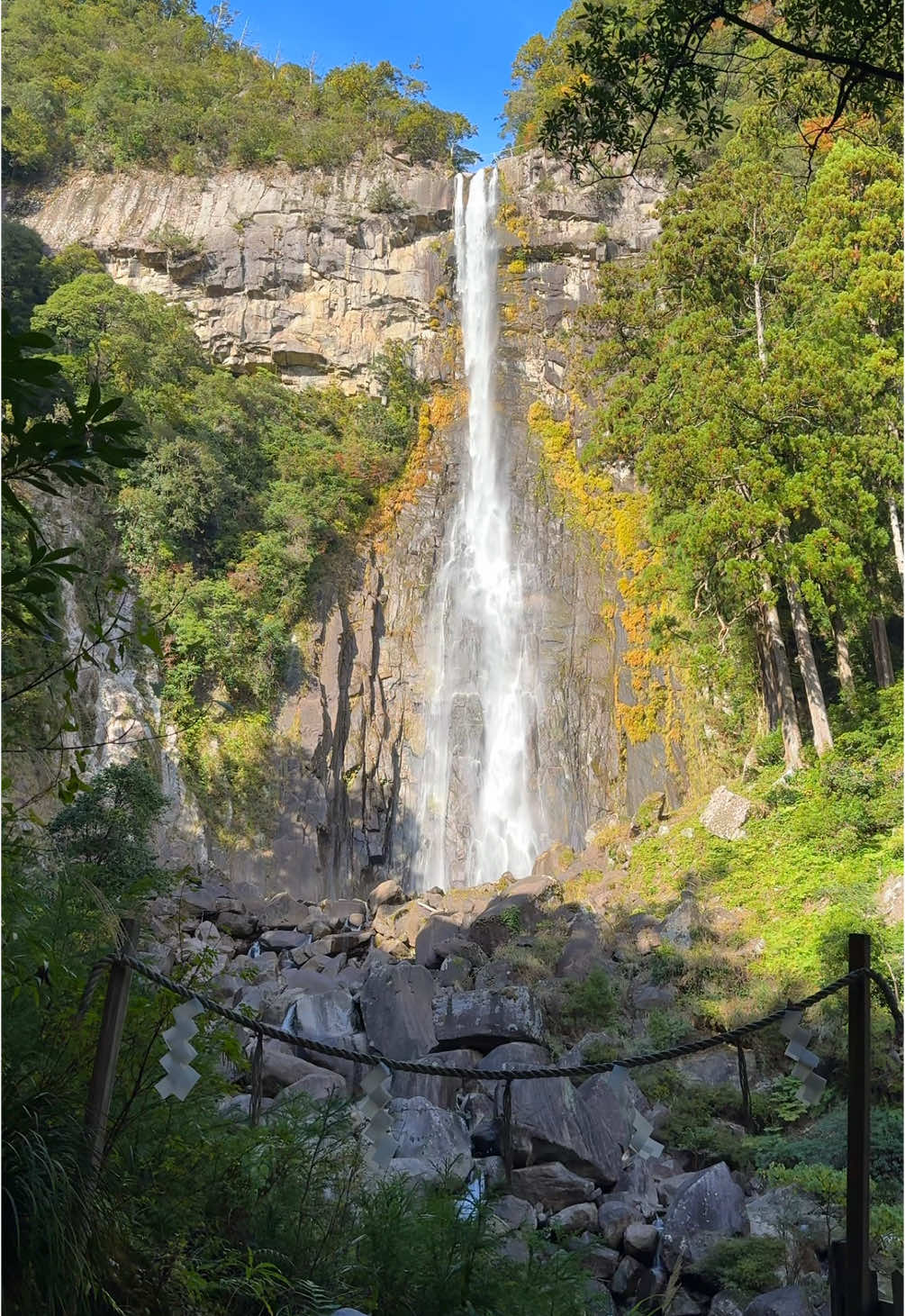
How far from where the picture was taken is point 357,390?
980 inches

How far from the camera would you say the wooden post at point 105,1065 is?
2.63 meters

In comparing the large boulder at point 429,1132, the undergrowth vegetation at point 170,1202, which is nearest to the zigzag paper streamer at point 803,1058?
the undergrowth vegetation at point 170,1202

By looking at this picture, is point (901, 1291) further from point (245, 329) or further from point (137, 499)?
point (245, 329)

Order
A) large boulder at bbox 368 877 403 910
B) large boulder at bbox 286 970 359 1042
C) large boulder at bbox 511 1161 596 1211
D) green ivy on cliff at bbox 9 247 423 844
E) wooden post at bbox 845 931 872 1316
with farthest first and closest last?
green ivy on cliff at bbox 9 247 423 844
large boulder at bbox 368 877 403 910
large boulder at bbox 286 970 359 1042
large boulder at bbox 511 1161 596 1211
wooden post at bbox 845 931 872 1316

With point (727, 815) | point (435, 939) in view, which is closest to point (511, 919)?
point (435, 939)

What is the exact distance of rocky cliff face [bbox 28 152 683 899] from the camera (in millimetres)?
20141

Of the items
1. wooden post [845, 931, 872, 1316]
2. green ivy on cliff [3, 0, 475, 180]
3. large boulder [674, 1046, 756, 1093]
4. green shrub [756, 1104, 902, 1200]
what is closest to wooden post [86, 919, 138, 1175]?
wooden post [845, 931, 872, 1316]

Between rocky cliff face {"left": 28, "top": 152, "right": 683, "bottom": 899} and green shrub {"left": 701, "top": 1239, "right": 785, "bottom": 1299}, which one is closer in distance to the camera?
green shrub {"left": 701, "top": 1239, "right": 785, "bottom": 1299}

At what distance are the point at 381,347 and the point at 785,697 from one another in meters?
14.4

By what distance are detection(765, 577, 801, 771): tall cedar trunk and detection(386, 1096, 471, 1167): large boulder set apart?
9.05m

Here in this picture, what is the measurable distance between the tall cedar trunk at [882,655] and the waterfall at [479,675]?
732 cm

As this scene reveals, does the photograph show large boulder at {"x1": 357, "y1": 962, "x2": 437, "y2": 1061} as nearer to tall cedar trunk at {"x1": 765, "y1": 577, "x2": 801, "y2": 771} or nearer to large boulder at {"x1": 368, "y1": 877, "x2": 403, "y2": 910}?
large boulder at {"x1": 368, "y1": 877, "x2": 403, "y2": 910}

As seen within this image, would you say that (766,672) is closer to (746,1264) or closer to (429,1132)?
(429,1132)

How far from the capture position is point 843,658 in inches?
578
